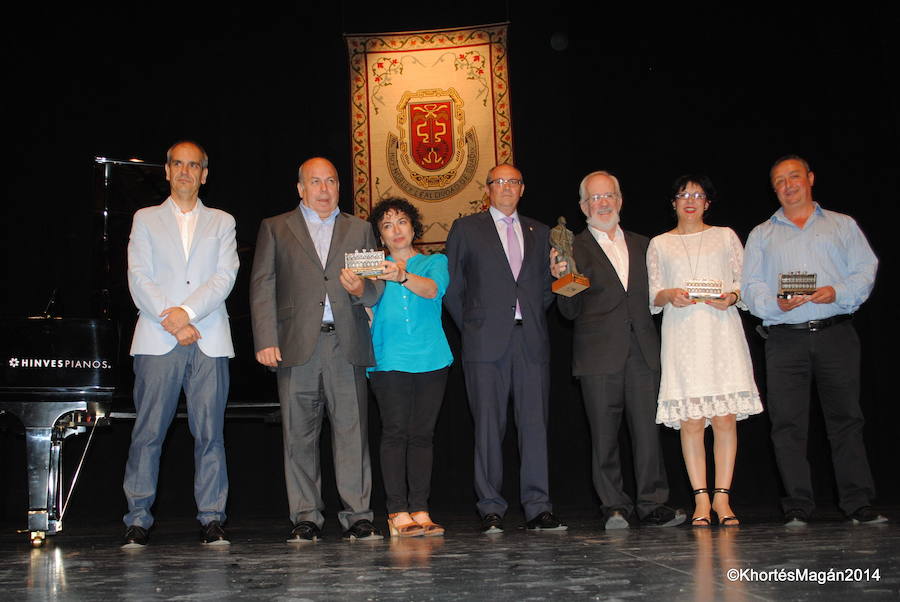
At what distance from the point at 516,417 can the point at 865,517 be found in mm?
1536

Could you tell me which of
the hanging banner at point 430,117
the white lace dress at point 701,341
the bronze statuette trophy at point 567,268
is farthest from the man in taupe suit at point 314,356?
the hanging banner at point 430,117

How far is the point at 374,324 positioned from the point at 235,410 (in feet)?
2.89

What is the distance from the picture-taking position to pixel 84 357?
3.57 meters

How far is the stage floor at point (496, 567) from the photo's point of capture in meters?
1.88

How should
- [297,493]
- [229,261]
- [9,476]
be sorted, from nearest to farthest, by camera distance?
[297,493] < [229,261] < [9,476]

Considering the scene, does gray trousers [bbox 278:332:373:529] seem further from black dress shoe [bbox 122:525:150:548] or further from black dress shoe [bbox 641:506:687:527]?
black dress shoe [bbox 641:506:687:527]

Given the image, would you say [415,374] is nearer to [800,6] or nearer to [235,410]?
[235,410]

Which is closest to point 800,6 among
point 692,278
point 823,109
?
point 823,109

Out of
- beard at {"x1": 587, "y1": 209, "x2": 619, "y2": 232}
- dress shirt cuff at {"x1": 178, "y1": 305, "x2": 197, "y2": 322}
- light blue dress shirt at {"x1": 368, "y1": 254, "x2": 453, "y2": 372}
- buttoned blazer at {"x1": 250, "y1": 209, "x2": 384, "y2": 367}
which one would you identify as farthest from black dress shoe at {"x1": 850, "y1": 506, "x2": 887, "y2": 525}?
dress shirt cuff at {"x1": 178, "y1": 305, "x2": 197, "y2": 322}

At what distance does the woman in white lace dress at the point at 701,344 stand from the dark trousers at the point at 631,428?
0.10 m

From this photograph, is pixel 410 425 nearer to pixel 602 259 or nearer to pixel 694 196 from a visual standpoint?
pixel 602 259

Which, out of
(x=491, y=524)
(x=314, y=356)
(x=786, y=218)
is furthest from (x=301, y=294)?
(x=786, y=218)

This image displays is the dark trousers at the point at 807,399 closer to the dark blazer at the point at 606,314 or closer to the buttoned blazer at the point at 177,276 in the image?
the dark blazer at the point at 606,314

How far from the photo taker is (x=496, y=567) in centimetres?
231
